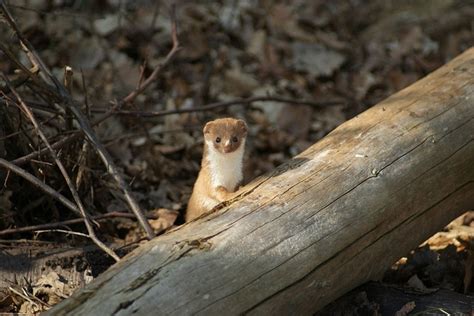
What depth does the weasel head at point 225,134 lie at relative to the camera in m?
5.23

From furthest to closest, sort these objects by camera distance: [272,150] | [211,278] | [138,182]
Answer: [272,150] < [138,182] < [211,278]

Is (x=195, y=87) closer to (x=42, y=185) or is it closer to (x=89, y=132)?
(x=89, y=132)

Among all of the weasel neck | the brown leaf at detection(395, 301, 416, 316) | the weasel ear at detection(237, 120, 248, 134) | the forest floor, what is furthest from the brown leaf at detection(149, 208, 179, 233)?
the brown leaf at detection(395, 301, 416, 316)

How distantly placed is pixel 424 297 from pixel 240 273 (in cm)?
139

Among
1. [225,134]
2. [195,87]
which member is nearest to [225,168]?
[225,134]

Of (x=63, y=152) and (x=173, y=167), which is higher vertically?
(x=63, y=152)

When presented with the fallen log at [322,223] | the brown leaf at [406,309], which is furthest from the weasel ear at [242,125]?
the brown leaf at [406,309]

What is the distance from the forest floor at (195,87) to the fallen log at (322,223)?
42 centimetres

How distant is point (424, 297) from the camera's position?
4.23 m

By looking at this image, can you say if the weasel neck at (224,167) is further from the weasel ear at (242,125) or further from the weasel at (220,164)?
the weasel ear at (242,125)

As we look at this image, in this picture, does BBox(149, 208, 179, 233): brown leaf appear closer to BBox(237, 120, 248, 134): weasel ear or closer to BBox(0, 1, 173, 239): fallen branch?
BBox(0, 1, 173, 239): fallen branch

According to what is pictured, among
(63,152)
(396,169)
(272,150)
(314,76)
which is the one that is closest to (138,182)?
(63,152)

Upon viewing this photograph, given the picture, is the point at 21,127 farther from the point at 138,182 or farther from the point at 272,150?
the point at 272,150

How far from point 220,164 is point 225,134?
0.25 meters
